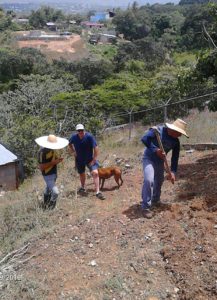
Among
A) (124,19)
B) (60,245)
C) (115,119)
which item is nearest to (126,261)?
(60,245)

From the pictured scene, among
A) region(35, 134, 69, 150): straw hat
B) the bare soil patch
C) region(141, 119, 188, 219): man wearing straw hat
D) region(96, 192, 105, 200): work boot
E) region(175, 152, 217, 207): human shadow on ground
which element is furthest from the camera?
the bare soil patch

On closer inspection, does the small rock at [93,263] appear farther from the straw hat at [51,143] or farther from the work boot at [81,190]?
the work boot at [81,190]

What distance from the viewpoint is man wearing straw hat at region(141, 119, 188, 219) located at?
5383 mm

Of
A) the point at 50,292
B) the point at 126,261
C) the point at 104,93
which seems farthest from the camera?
the point at 104,93

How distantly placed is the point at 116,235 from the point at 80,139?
1.79 meters

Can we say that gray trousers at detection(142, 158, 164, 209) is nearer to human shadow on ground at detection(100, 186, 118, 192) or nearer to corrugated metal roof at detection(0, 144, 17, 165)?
human shadow on ground at detection(100, 186, 118, 192)

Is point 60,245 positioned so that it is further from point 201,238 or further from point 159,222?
point 201,238

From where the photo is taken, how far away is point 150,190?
550 centimetres

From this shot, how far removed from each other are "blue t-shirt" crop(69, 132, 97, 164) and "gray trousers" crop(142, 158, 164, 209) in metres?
Answer: 1.23

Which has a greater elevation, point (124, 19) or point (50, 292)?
point (50, 292)

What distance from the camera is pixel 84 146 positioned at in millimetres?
6602

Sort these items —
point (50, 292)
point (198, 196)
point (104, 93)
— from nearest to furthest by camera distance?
point (50, 292)
point (198, 196)
point (104, 93)

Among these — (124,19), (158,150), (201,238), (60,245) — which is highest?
(158,150)

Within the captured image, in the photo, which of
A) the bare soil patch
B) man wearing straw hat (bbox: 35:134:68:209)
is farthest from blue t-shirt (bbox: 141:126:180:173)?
the bare soil patch
